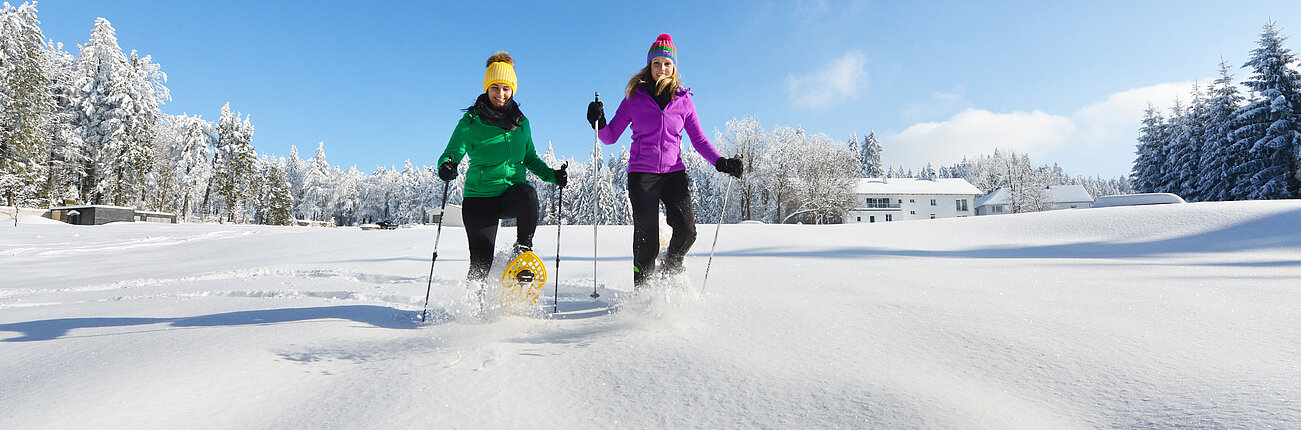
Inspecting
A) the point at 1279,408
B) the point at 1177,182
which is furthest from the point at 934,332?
the point at 1177,182

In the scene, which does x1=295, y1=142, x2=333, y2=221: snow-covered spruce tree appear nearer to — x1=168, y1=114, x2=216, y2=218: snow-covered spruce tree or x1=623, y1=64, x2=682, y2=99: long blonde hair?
x1=168, y1=114, x2=216, y2=218: snow-covered spruce tree

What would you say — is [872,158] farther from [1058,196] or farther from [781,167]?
[781,167]

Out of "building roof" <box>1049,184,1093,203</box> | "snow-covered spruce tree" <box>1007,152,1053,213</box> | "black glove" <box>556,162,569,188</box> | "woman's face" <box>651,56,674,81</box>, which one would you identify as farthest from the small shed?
"building roof" <box>1049,184,1093,203</box>

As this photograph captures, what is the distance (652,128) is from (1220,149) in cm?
3630

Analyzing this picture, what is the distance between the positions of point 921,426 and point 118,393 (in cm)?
231

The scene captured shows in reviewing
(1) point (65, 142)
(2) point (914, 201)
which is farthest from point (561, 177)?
(2) point (914, 201)

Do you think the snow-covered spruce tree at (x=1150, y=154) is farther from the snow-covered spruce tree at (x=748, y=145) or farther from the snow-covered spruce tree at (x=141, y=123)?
the snow-covered spruce tree at (x=141, y=123)

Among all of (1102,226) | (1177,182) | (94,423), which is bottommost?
(94,423)

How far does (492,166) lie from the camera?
130 inches

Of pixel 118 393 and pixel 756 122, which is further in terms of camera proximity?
pixel 756 122

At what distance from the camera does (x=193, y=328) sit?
2.56 metres

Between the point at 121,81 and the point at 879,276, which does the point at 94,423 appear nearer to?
the point at 879,276

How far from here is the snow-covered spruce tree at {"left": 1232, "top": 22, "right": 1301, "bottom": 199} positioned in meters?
23.8

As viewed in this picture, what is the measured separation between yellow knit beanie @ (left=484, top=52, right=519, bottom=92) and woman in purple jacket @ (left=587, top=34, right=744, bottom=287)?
0.71 meters
